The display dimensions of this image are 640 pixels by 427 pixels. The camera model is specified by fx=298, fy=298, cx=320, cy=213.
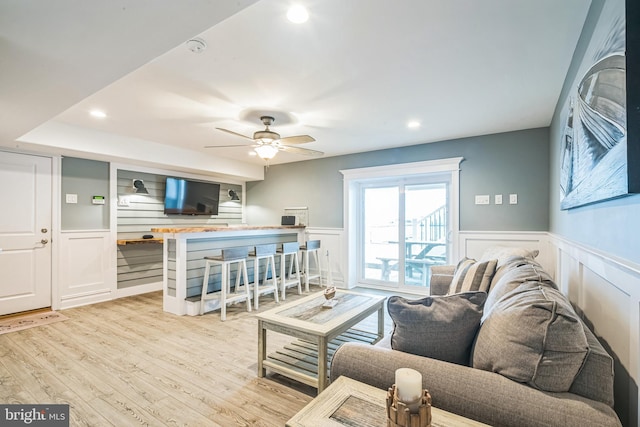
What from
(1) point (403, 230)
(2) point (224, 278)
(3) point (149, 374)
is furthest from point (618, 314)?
(1) point (403, 230)

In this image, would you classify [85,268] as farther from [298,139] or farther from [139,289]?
[298,139]

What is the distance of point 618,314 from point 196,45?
2.65 m

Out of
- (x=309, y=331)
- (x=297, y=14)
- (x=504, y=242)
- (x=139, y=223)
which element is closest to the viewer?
(x=297, y=14)

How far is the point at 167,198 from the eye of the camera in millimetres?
5199

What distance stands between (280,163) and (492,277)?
4.73 m

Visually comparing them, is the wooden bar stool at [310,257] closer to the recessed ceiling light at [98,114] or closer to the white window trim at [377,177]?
the white window trim at [377,177]

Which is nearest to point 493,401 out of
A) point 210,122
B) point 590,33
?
point 590,33

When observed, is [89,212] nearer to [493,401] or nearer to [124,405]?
[124,405]

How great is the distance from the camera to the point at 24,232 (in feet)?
12.7

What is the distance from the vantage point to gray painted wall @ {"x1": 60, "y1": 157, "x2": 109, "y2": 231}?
4164 millimetres

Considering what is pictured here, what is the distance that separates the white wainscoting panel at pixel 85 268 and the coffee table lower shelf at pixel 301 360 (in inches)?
136

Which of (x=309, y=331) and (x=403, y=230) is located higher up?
(x=403, y=230)

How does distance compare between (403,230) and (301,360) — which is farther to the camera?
(403,230)

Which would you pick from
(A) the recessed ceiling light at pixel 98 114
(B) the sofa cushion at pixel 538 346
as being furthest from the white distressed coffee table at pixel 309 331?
(A) the recessed ceiling light at pixel 98 114
